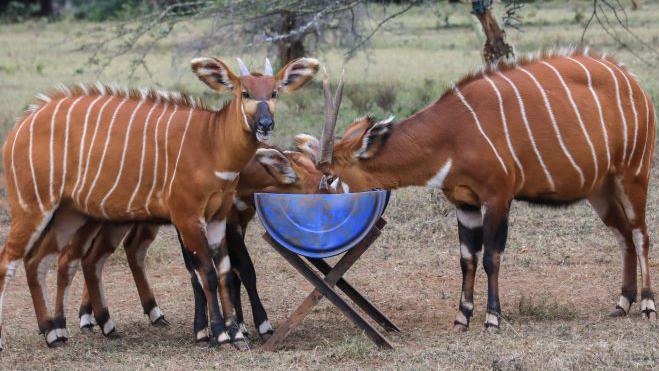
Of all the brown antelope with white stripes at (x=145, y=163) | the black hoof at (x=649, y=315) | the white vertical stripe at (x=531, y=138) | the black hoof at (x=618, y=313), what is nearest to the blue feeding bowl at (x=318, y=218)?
the brown antelope with white stripes at (x=145, y=163)

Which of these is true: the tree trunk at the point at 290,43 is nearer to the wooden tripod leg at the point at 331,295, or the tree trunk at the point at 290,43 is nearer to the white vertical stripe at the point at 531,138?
the white vertical stripe at the point at 531,138

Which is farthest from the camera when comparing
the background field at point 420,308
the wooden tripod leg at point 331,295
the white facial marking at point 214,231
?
the white facial marking at point 214,231

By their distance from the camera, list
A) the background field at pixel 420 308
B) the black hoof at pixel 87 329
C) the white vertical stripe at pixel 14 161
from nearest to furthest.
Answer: the background field at pixel 420 308 → the white vertical stripe at pixel 14 161 → the black hoof at pixel 87 329

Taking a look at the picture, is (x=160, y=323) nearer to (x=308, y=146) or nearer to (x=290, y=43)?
(x=308, y=146)

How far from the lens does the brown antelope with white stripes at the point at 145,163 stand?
672cm

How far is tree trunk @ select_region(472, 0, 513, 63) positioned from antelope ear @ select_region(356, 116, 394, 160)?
4701 mm

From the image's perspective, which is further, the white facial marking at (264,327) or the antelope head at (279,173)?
the white facial marking at (264,327)

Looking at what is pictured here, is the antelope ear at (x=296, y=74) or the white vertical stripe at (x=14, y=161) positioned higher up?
the antelope ear at (x=296, y=74)

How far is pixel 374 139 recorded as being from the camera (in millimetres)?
7055

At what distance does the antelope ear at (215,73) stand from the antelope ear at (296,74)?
11.4 inches

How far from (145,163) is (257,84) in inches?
37.8

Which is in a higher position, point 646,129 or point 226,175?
point 226,175

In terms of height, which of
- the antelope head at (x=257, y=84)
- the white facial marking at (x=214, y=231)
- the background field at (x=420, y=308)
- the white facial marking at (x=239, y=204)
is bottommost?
the background field at (x=420, y=308)

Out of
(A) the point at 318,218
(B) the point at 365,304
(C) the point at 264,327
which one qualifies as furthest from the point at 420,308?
(A) the point at 318,218
